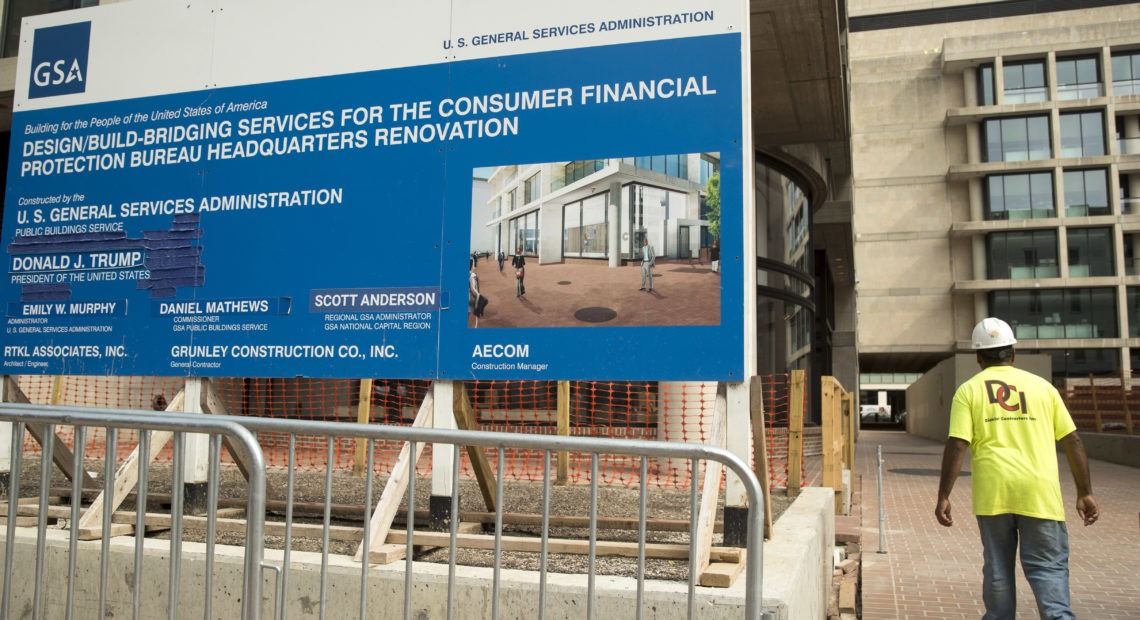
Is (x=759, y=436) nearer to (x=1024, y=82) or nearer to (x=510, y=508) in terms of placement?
(x=510, y=508)

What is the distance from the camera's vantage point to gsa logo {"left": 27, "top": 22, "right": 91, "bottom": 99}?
20.3ft

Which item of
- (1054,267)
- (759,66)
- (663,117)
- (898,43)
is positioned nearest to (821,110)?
(759,66)

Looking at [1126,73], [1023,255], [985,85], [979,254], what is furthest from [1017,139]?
[979,254]

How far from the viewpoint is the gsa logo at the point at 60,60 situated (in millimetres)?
6184

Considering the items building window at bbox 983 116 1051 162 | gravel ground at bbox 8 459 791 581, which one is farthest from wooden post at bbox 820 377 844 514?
building window at bbox 983 116 1051 162

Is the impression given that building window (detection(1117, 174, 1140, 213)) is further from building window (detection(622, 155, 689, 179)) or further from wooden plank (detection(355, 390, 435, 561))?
wooden plank (detection(355, 390, 435, 561))

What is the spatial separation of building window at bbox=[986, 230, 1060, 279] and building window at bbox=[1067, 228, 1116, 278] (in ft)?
3.29

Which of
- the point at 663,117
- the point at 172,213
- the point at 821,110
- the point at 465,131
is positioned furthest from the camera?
the point at 821,110

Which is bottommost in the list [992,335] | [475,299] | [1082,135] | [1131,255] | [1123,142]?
[992,335]

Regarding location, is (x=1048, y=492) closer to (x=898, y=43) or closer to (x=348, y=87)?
(x=348, y=87)

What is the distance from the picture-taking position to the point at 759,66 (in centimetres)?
1246

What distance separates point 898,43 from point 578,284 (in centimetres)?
5946

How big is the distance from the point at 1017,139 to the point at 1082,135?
136 inches

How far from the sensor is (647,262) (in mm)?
4902
